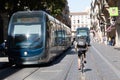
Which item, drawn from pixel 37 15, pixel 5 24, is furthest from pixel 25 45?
pixel 5 24

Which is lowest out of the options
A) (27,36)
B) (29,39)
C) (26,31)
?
(29,39)

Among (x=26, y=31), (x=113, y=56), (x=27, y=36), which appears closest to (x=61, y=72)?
(x=27, y=36)

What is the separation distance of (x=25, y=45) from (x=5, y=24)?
2805 centimetres

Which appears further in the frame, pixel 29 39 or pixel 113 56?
pixel 113 56

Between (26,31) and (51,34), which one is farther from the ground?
(26,31)

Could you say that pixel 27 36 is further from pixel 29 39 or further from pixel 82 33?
pixel 82 33

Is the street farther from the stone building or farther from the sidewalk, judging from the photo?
the stone building

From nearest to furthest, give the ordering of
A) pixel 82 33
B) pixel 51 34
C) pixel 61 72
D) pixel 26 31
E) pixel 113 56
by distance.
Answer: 1. pixel 61 72
2. pixel 26 31
3. pixel 51 34
4. pixel 113 56
5. pixel 82 33

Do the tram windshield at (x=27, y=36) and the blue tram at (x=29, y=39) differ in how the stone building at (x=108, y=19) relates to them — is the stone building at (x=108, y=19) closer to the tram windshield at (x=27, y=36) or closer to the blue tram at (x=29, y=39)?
the blue tram at (x=29, y=39)

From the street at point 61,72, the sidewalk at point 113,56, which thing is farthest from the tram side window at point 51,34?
the sidewalk at point 113,56

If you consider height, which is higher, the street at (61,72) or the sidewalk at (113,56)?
the street at (61,72)

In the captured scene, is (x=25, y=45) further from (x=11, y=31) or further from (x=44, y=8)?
(x=44, y=8)

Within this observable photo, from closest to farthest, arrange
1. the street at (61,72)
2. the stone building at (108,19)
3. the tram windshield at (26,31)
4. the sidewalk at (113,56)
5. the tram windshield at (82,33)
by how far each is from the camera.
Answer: the street at (61,72) → the tram windshield at (26,31) → the sidewalk at (113,56) → the stone building at (108,19) → the tram windshield at (82,33)

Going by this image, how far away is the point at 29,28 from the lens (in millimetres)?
23438
